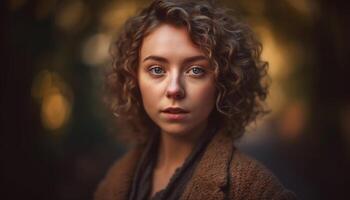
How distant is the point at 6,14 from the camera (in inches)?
75.3

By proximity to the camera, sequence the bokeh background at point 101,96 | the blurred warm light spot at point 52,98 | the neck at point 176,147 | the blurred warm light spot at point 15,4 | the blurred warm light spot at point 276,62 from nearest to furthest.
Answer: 1. the neck at point 176,147
2. the blurred warm light spot at point 15,4
3. the bokeh background at point 101,96
4. the blurred warm light spot at point 52,98
5. the blurred warm light spot at point 276,62

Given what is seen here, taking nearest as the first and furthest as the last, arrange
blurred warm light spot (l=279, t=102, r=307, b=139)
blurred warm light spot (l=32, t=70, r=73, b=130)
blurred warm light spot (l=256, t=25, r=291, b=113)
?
blurred warm light spot (l=32, t=70, r=73, b=130) < blurred warm light spot (l=279, t=102, r=307, b=139) < blurred warm light spot (l=256, t=25, r=291, b=113)

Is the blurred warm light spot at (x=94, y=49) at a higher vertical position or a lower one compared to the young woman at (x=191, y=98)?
higher

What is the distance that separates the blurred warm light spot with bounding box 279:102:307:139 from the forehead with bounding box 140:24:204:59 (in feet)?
5.57

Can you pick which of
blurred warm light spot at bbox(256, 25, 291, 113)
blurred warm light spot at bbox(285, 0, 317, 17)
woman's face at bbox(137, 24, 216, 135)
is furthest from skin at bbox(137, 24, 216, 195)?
blurred warm light spot at bbox(256, 25, 291, 113)

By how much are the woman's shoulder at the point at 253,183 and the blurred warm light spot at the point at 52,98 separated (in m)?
1.23

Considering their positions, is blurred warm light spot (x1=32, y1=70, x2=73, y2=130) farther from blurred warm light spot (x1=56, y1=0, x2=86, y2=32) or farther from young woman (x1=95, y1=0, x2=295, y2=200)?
young woman (x1=95, y1=0, x2=295, y2=200)

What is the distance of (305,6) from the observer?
267 centimetres

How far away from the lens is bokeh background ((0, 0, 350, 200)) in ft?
6.97

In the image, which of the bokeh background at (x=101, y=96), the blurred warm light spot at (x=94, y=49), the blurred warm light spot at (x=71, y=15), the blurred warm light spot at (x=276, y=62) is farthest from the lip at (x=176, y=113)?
the blurred warm light spot at (x=276, y=62)

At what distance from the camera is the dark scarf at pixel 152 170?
50.6 inches

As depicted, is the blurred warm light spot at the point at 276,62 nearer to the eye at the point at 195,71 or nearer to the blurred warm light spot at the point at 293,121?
the blurred warm light spot at the point at 293,121

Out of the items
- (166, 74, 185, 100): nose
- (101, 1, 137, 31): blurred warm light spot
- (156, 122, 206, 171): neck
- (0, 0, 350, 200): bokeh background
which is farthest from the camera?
(101, 1, 137, 31): blurred warm light spot

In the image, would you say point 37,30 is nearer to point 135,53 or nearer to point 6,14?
point 6,14
